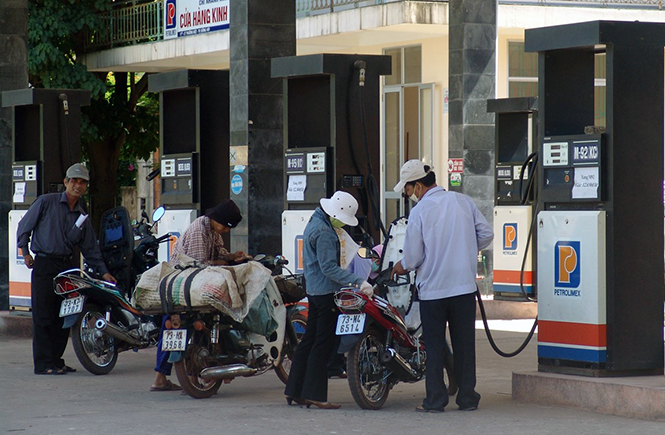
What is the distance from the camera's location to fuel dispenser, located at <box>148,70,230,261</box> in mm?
13641

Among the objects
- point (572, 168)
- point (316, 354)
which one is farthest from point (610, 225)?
point (316, 354)

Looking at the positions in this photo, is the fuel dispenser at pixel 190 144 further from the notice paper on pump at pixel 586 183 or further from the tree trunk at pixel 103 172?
the tree trunk at pixel 103 172

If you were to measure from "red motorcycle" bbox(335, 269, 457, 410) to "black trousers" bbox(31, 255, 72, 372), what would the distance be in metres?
3.49

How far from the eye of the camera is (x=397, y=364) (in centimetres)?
894

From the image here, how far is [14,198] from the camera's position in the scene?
47.8 feet

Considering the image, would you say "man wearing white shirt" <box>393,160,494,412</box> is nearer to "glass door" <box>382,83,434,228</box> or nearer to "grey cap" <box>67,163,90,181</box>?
"grey cap" <box>67,163,90,181</box>

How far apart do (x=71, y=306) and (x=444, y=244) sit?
380 cm

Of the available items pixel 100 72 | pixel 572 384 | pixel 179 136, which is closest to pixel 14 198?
pixel 179 136

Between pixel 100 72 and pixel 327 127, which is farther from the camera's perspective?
pixel 100 72

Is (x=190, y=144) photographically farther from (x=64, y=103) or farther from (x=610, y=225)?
(x=610, y=225)

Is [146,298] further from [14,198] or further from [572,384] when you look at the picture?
[14,198]

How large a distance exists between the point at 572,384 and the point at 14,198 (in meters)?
8.00

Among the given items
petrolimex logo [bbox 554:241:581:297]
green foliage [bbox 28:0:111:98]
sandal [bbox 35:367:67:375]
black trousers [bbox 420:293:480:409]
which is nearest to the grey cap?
sandal [bbox 35:367:67:375]

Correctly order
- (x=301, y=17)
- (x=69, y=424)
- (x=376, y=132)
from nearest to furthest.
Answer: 1. (x=69, y=424)
2. (x=376, y=132)
3. (x=301, y=17)
